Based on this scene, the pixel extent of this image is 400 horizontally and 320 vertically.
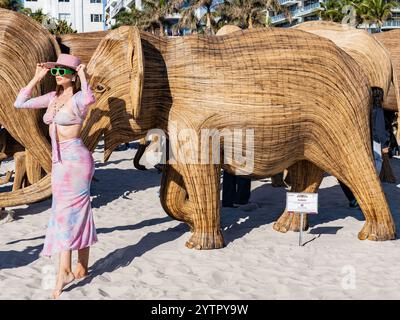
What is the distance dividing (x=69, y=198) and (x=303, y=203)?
2.22 meters

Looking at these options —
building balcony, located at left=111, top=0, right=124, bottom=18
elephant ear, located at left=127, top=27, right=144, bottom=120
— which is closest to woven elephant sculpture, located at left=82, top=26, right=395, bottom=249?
elephant ear, located at left=127, top=27, right=144, bottom=120

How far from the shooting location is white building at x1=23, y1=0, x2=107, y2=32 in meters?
54.3

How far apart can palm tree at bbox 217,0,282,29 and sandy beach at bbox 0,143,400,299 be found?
2833cm

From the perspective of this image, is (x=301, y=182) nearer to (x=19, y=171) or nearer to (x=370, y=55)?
(x=370, y=55)

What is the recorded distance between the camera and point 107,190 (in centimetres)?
808

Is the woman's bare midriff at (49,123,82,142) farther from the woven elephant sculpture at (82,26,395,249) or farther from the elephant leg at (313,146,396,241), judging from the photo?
the elephant leg at (313,146,396,241)

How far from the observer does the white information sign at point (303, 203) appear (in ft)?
15.0

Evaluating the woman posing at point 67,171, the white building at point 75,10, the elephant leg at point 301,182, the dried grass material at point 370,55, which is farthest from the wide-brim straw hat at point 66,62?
the white building at point 75,10

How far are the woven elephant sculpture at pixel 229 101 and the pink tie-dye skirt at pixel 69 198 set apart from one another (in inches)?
27.3

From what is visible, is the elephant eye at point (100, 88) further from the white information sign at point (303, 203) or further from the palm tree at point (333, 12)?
the palm tree at point (333, 12)

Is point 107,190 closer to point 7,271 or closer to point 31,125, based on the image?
point 31,125

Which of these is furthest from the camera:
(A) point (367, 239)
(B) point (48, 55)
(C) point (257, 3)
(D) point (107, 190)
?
(C) point (257, 3)
